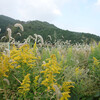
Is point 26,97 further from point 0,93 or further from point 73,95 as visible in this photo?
point 73,95

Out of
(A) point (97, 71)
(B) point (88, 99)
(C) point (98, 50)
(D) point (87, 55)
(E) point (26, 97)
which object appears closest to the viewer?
(E) point (26, 97)

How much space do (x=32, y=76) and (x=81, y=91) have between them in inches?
27.6

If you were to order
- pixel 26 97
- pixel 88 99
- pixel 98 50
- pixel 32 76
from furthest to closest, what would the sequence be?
pixel 98 50, pixel 88 99, pixel 32 76, pixel 26 97

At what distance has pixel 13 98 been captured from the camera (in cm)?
128

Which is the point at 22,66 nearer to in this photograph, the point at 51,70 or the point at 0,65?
the point at 0,65

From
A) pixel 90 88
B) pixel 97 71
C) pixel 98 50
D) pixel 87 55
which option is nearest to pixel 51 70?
pixel 90 88

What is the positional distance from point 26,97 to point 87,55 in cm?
240

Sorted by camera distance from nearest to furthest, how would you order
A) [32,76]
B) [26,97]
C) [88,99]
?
[26,97] < [32,76] < [88,99]

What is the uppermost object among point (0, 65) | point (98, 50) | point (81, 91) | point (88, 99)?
point (98, 50)

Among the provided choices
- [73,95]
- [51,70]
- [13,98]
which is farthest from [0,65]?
[73,95]

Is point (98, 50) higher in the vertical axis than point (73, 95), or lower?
higher

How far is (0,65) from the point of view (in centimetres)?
137

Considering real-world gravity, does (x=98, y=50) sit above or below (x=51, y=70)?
above

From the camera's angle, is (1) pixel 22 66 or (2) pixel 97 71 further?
(2) pixel 97 71
